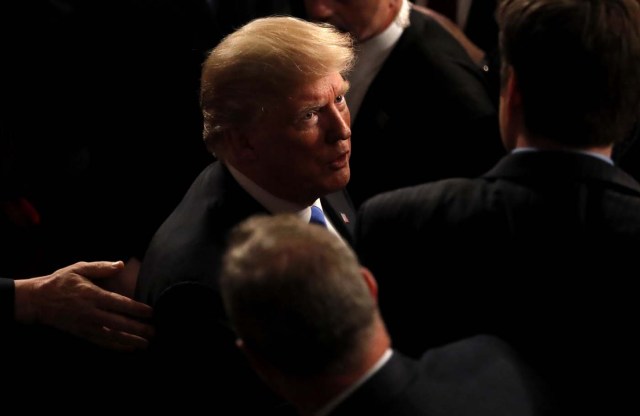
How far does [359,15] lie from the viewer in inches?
140

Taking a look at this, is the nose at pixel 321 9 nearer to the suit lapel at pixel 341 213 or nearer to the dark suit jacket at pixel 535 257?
the suit lapel at pixel 341 213

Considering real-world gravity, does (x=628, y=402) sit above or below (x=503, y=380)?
below

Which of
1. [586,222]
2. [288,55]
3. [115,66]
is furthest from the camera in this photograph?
[115,66]

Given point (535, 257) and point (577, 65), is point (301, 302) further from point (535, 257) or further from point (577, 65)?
point (577, 65)

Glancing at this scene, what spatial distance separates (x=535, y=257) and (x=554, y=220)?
8 centimetres

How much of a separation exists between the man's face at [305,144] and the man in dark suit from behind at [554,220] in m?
0.63

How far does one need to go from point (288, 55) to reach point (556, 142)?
2.68ft

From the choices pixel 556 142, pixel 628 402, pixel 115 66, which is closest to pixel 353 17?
pixel 115 66

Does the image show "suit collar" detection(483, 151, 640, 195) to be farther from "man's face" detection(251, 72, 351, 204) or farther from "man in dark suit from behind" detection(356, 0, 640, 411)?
"man's face" detection(251, 72, 351, 204)

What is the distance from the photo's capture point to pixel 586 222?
191cm

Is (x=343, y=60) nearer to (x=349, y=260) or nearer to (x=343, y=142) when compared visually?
(x=343, y=142)

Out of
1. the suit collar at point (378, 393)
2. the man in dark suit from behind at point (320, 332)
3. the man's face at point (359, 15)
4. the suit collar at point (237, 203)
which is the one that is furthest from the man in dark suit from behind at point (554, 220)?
the man's face at point (359, 15)

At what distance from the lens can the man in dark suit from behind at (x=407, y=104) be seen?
3.44m

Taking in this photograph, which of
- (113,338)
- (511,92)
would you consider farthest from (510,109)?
(113,338)
